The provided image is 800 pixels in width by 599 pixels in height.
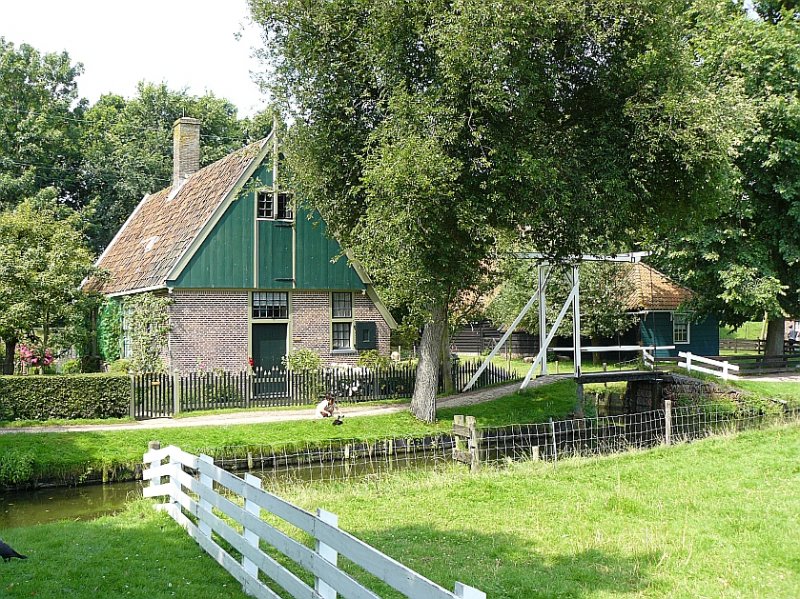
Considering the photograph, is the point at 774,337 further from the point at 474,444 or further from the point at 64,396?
the point at 64,396

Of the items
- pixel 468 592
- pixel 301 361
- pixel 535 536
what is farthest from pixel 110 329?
pixel 468 592

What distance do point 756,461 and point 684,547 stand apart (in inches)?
259

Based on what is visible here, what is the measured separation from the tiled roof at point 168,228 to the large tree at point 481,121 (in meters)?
6.28

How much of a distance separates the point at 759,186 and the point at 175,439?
83.2 feet

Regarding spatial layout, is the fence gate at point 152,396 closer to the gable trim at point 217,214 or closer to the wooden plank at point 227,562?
the gable trim at point 217,214

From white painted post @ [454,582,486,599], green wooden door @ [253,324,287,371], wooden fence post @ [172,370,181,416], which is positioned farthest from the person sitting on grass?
white painted post @ [454,582,486,599]

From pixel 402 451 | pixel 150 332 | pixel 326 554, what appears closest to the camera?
pixel 326 554

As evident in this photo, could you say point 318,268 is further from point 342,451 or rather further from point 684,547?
point 684,547

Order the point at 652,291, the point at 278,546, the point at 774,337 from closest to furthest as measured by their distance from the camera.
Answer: the point at 278,546 < the point at 774,337 < the point at 652,291

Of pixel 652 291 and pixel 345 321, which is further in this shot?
pixel 652 291

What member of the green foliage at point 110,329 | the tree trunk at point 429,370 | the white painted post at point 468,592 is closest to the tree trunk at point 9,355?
the green foliage at point 110,329

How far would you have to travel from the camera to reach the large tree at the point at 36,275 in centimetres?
2369

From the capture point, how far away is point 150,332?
994 inches

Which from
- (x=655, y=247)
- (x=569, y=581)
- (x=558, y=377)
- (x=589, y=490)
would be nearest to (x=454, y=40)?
(x=589, y=490)
